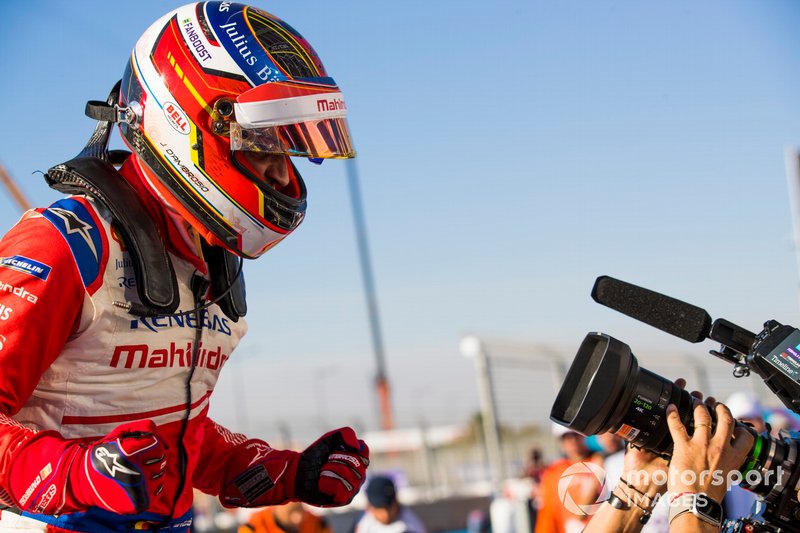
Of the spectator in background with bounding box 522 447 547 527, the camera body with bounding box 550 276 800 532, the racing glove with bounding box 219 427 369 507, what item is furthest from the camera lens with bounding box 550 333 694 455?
the spectator in background with bounding box 522 447 547 527

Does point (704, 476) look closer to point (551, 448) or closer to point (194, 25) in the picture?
point (194, 25)

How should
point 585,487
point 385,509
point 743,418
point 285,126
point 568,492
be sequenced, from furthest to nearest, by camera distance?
point 385,509
point 743,418
point 568,492
point 585,487
point 285,126

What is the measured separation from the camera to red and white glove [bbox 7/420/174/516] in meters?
2.04

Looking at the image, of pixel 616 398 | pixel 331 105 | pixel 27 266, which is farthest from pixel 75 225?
pixel 616 398

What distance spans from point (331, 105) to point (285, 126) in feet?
0.60

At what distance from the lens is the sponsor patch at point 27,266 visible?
229 centimetres

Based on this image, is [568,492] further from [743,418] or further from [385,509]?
[385,509]

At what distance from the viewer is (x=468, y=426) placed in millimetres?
11148

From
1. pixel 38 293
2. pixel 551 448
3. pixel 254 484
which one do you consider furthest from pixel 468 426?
pixel 38 293

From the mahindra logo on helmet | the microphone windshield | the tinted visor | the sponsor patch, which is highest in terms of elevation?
the mahindra logo on helmet

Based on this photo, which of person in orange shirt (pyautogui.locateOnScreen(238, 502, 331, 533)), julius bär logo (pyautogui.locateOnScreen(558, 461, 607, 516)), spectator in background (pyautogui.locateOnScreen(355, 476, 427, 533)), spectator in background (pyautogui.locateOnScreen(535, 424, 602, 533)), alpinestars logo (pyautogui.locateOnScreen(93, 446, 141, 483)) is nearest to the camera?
alpinestars logo (pyautogui.locateOnScreen(93, 446, 141, 483))

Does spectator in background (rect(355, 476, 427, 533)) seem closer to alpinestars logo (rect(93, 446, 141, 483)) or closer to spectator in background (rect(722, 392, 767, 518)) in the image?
spectator in background (rect(722, 392, 767, 518))

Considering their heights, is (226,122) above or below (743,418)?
above

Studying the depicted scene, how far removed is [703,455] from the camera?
2.43 metres
